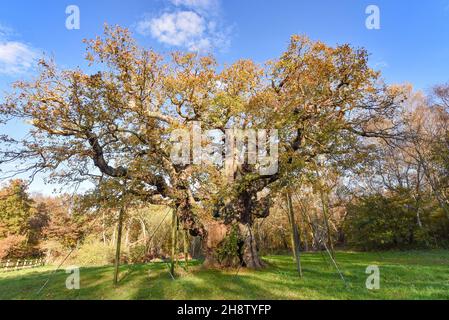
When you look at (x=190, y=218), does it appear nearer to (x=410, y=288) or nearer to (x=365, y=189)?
(x=410, y=288)

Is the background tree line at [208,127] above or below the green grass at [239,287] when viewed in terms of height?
above

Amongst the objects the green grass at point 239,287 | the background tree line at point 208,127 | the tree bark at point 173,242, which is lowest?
the green grass at point 239,287

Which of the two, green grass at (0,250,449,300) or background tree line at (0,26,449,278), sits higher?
background tree line at (0,26,449,278)

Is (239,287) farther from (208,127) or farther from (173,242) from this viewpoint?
(208,127)

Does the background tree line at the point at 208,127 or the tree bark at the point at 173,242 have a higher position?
the background tree line at the point at 208,127

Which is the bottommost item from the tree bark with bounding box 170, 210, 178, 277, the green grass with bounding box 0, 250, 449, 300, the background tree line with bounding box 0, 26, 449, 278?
the green grass with bounding box 0, 250, 449, 300

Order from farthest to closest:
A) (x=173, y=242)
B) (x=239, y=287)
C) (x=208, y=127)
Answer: (x=208, y=127)
(x=173, y=242)
(x=239, y=287)

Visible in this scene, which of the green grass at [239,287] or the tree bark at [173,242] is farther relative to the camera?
the tree bark at [173,242]

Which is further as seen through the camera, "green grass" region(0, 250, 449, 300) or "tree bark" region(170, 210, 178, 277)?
"tree bark" region(170, 210, 178, 277)

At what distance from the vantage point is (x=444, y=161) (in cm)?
2128

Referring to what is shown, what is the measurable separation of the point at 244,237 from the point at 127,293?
5965 mm

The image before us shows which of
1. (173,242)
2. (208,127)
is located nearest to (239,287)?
(173,242)
